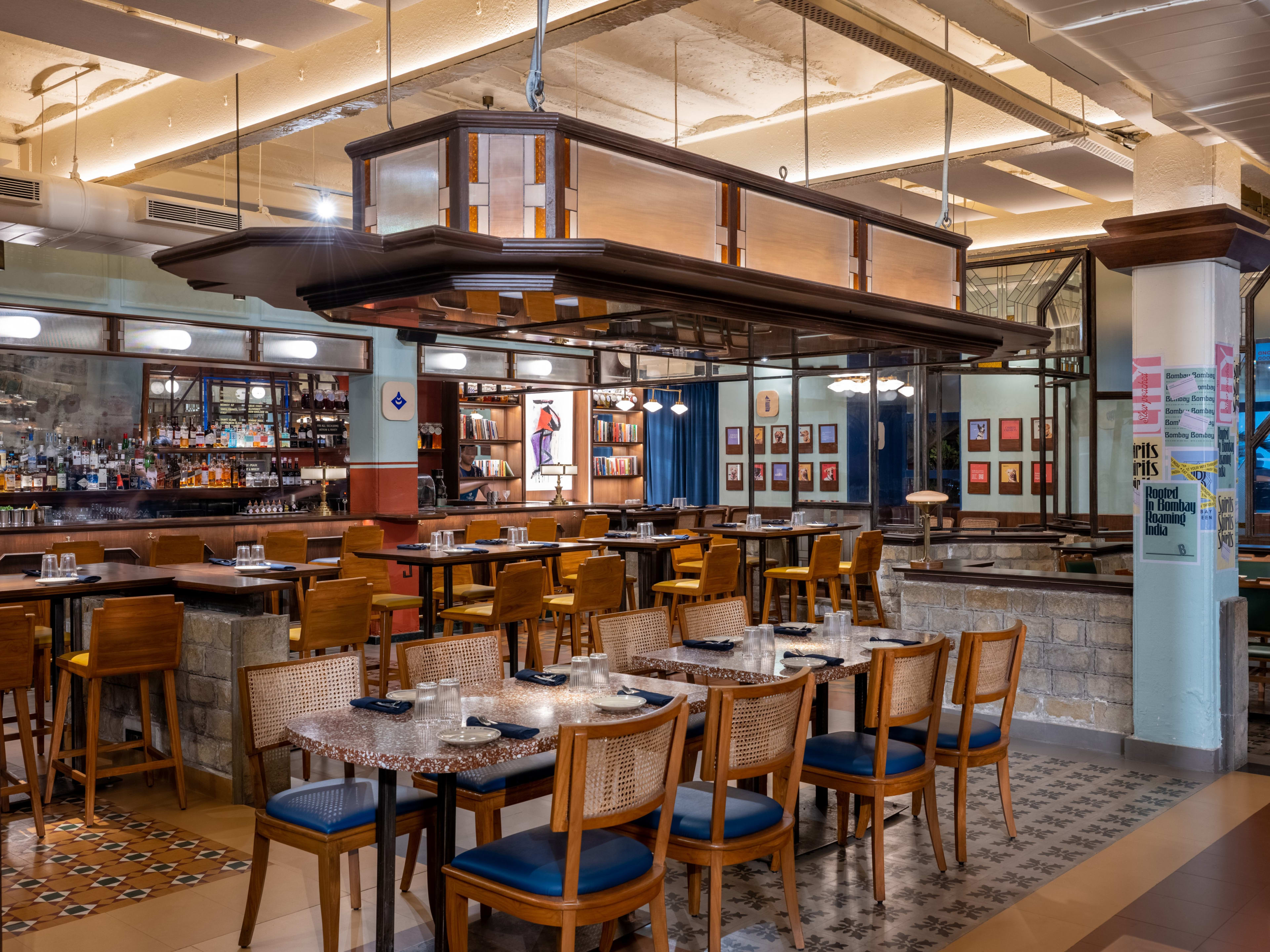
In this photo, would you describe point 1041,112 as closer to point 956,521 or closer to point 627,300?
point 627,300

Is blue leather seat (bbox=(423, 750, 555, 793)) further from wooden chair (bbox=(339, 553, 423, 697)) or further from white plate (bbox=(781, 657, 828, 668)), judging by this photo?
wooden chair (bbox=(339, 553, 423, 697))

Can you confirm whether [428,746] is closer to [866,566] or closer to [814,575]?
[814,575]

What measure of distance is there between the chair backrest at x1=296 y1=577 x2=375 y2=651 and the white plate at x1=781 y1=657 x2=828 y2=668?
2499 mm

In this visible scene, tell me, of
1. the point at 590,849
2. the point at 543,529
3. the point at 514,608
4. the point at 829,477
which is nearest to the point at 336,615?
the point at 514,608

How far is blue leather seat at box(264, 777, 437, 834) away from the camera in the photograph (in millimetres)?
3078

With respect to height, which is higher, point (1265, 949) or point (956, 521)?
point (956, 521)

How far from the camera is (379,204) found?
369 cm

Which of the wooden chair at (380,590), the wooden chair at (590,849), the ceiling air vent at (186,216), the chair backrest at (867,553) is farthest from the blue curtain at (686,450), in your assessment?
the wooden chair at (590,849)

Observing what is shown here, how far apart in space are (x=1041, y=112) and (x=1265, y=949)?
184 inches

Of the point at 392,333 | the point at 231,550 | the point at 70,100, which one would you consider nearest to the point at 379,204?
the point at 70,100

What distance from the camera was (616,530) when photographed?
11.1 m

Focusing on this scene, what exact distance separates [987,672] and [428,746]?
7.74 feet

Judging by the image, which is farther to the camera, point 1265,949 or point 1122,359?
point 1122,359

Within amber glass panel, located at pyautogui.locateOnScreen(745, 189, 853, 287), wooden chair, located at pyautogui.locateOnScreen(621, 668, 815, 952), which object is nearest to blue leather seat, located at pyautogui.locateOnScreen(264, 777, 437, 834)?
wooden chair, located at pyautogui.locateOnScreen(621, 668, 815, 952)
